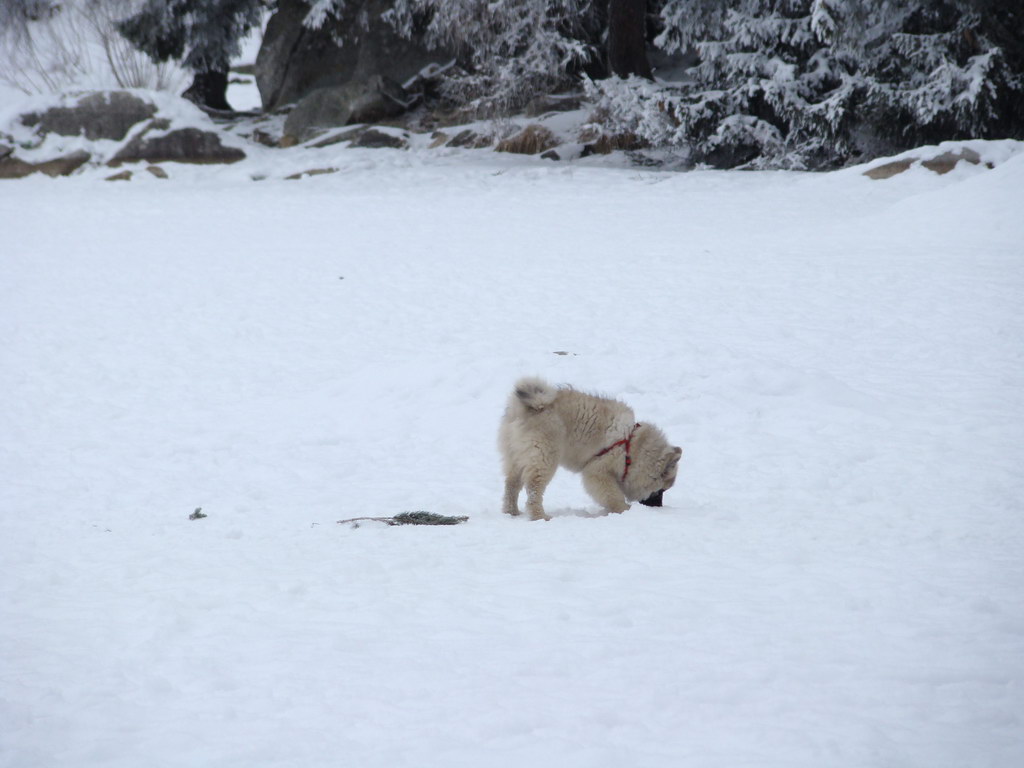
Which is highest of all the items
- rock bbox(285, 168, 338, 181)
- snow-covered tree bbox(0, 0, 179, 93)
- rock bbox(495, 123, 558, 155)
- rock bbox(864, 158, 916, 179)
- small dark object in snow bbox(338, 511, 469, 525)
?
snow-covered tree bbox(0, 0, 179, 93)

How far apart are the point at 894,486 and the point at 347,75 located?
83.3ft

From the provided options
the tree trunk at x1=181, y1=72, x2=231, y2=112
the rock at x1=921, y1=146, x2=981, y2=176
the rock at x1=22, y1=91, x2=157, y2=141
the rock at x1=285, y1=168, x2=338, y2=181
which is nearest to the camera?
the rock at x1=921, y1=146, x2=981, y2=176

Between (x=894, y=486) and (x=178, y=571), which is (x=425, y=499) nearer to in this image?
(x=178, y=571)

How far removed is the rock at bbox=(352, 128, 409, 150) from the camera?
84.9 ft

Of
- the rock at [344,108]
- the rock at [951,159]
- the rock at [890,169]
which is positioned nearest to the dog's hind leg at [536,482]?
the rock at [951,159]

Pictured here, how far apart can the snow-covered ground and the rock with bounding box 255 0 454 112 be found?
35.0 feet

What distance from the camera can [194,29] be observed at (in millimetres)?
26625

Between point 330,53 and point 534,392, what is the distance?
25598 mm

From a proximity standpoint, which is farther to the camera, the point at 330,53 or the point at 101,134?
the point at 330,53

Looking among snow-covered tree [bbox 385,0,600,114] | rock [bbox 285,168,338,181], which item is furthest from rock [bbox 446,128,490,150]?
rock [bbox 285,168,338,181]

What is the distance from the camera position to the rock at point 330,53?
92.9ft

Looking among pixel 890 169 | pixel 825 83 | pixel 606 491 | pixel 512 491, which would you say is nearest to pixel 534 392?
pixel 512 491

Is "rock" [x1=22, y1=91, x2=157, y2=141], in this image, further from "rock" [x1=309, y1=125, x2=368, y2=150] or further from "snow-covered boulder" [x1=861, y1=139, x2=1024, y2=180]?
"snow-covered boulder" [x1=861, y1=139, x2=1024, y2=180]

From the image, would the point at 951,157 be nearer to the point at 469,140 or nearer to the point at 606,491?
the point at 469,140
